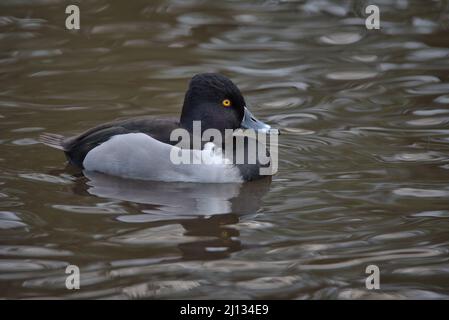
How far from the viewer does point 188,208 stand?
7.46 metres

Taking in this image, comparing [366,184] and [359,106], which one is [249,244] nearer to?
[366,184]

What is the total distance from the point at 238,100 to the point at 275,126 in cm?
121

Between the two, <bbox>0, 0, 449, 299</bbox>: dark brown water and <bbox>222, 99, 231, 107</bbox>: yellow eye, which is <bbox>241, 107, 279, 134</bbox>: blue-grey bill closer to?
<bbox>222, 99, 231, 107</bbox>: yellow eye

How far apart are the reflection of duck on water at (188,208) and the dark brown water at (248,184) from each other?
2 cm

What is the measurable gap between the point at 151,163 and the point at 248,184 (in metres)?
0.87

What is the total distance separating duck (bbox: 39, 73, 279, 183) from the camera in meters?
8.09

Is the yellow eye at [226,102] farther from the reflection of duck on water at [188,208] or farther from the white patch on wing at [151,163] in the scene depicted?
the reflection of duck on water at [188,208]

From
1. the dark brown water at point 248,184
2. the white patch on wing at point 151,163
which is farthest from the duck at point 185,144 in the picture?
the dark brown water at point 248,184

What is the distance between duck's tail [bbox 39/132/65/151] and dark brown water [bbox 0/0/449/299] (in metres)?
0.17

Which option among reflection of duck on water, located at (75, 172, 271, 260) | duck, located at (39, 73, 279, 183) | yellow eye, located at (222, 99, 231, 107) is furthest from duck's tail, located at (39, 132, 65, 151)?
yellow eye, located at (222, 99, 231, 107)

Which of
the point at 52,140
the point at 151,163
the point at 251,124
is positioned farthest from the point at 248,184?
the point at 52,140

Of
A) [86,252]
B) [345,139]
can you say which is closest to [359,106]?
[345,139]

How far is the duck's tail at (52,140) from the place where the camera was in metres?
8.57

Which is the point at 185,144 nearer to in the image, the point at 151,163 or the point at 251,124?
the point at 151,163
